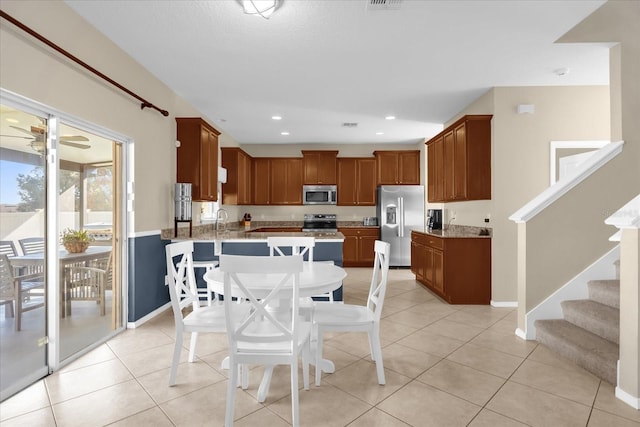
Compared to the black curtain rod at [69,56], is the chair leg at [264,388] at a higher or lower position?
lower

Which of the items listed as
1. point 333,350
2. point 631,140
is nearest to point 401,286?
point 333,350

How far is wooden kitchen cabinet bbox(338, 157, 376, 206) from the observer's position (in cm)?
739

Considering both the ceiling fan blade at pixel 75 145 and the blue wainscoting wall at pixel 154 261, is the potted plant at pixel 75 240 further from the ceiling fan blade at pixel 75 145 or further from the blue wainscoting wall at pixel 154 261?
the ceiling fan blade at pixel 75 145

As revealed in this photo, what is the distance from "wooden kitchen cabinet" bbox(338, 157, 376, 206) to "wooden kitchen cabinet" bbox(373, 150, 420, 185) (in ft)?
0.57

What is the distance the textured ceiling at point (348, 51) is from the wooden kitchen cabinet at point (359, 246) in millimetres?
2764

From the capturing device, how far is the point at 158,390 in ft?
7.18

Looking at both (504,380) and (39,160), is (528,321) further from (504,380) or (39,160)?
(39,160)

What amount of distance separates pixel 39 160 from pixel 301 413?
96.0 inches

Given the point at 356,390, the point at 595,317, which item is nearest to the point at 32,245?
the point at 356,390

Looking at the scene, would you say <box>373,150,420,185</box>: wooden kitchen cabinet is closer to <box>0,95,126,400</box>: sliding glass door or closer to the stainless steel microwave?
the stainless steel microwave

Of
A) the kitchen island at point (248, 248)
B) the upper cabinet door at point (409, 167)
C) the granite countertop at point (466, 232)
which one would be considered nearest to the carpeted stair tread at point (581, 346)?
the granite countertop at point (466, 232)

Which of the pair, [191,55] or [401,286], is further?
[401,286]

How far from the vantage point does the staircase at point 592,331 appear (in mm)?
2373

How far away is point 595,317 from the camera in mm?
2715
